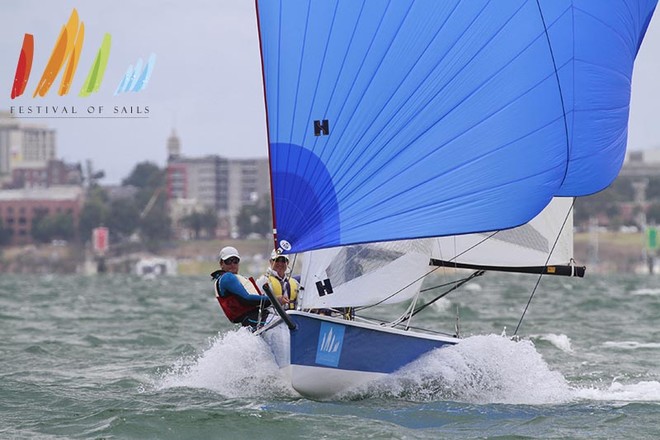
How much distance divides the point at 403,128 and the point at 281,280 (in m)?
1.37

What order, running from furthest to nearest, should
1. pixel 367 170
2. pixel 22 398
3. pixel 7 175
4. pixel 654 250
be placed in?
pixel 7 175 < pixel 654 250 < pixel 22 398 < pixel 367 170

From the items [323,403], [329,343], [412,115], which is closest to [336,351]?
[329,343]

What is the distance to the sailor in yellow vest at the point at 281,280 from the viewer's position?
8.98 meters

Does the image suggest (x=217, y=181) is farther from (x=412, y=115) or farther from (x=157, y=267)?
(x=412, y=115)

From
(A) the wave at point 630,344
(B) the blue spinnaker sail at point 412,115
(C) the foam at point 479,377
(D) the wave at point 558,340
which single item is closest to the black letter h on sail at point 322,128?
(B) the blue spinnaker sail at point 412,115

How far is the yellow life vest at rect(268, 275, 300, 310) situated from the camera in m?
9.01

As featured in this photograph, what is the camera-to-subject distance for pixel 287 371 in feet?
28.7

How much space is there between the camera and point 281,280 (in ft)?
29.9

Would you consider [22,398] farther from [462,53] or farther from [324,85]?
[462,53]

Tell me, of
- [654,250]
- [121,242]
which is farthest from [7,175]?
[654,250]

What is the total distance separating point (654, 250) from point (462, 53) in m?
94.3

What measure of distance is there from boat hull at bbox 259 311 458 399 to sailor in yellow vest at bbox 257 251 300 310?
315mm

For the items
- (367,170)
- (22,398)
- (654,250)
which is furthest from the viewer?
(654,250)

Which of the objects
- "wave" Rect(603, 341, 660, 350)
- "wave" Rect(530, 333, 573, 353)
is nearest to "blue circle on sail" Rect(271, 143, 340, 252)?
"wave" Rect(530, 333, 573, 353)
